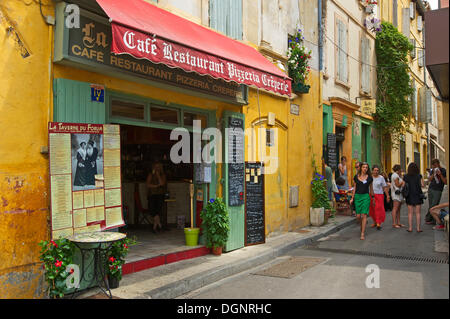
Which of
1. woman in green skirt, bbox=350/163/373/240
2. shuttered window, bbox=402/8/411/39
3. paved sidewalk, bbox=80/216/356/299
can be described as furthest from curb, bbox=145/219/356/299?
shuttered window, bbox=402/8/411/39

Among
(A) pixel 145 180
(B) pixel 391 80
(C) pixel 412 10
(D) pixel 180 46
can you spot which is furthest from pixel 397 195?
(C) pixel 412 10

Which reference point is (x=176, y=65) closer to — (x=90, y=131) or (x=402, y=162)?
(x=90, y=131)

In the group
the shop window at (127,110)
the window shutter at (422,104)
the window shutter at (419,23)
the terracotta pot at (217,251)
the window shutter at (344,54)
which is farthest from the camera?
the window shutter at (419,23)

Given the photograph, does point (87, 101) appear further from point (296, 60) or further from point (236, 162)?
point (296, 60)

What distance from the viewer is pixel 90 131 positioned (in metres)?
5.31

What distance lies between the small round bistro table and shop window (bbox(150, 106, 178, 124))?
234 centimetres

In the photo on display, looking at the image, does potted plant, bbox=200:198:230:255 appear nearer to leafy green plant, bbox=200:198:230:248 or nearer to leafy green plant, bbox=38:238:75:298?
leafy green plant, bbox=200:198:230:248

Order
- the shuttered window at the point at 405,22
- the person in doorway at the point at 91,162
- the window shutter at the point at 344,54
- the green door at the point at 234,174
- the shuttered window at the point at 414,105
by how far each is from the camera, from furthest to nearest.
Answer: the shuttered window at the point at 414,105, the shuttered window at the point at 405,22, the window shutter at the point at 344,54, the green door at the point at 234,174, the person in doorway at the point at 91,162

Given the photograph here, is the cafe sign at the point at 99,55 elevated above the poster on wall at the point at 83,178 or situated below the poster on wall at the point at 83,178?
above

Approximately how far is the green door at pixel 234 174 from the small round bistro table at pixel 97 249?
10.1 ft

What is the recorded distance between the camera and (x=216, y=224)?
7.61 metres

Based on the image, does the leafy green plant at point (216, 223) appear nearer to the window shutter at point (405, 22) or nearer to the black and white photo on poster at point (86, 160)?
the black and white photo on poster at point (86, 160)

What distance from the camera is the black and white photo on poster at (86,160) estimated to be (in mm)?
5141

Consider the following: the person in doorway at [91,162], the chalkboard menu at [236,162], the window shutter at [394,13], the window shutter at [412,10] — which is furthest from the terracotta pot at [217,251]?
the window shutter at [412,10]
